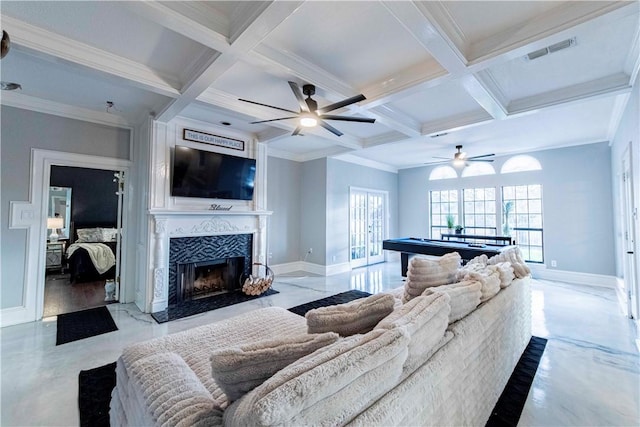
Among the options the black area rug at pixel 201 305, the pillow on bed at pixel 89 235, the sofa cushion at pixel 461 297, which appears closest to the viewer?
the sofa cushion at pixel 461 297

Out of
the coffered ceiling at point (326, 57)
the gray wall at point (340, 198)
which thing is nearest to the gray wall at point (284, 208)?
the gray wall at point (340, 198)

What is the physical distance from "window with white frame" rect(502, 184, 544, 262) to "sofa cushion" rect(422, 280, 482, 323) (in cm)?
532

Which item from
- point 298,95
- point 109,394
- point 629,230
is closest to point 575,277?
point 629,230

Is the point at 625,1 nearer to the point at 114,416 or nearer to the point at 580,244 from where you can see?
the point at 114,416

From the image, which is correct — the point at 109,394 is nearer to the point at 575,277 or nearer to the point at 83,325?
the point at 83,325

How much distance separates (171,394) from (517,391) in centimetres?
247

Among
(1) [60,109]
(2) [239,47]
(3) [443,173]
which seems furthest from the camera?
(3) [443,173]

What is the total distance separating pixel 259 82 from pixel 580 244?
21.7ft

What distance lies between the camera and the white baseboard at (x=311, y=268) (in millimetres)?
6094

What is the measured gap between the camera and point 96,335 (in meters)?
3.04

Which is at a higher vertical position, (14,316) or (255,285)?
(255,285)

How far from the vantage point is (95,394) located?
207cm

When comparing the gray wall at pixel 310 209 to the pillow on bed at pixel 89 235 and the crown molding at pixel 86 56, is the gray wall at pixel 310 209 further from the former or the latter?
the pillow on bed at pixel 89 235

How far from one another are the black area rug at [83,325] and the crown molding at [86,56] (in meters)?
2.79
